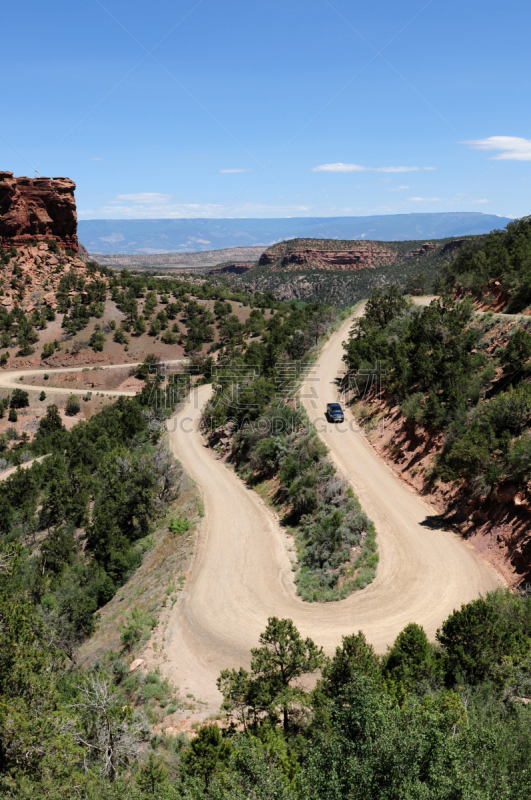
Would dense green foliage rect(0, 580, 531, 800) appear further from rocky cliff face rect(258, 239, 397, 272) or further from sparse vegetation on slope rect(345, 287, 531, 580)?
rocky cliff face rect(258, 239, 397, 272)

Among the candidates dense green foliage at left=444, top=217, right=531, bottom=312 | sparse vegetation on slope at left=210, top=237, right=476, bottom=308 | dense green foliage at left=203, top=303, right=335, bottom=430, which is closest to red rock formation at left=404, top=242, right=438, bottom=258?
sparse vegetation on slope at left=210, top=237, right=476, bottom=308

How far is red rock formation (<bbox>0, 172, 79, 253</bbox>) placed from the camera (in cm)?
8825

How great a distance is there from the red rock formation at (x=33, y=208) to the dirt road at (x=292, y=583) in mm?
81604

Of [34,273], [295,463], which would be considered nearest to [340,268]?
[34,273]

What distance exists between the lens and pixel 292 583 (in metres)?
21.9

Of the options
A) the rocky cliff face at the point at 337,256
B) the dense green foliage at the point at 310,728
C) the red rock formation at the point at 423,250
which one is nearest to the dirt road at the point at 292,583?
the dense green foliage at the point at 310,728

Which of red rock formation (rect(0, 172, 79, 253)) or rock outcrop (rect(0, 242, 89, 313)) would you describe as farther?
red rock formation (rect(0, 172, 79, 253))

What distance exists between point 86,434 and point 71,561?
2051 centimetres

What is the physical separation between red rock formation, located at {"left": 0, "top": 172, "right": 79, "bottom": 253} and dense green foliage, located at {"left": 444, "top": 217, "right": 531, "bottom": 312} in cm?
7425

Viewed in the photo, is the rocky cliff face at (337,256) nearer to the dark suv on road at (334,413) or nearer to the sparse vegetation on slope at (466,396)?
the sparse vegetation on slope at (466,396)

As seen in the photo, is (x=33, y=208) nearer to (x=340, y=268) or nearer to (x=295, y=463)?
(x=295, y=463)

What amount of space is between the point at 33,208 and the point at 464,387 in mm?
90568

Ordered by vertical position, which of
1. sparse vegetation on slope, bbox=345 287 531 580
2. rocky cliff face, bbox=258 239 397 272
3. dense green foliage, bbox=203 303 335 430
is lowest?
dense green foliage, bbox=203 303 335 430

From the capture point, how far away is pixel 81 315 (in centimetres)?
8031
